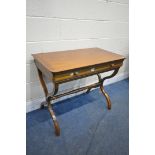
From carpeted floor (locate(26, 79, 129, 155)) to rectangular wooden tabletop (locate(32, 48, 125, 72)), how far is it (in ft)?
2.14

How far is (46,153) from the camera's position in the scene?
4.89 ft

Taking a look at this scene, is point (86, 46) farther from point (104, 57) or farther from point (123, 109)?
point (123, 109)

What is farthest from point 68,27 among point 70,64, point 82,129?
point 82,129

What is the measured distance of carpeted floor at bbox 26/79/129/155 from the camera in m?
1.56

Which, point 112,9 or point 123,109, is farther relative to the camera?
point 112,9

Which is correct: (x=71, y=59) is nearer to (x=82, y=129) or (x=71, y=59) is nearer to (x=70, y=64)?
(x=70, y=64)

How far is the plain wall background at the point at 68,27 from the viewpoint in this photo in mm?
1743

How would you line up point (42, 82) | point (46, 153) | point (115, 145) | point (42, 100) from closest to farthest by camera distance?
1. point (46, 153)
2. point (115, 145)
3. point (42, 82)
4. point (42, 100)

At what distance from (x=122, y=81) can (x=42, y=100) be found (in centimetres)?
151

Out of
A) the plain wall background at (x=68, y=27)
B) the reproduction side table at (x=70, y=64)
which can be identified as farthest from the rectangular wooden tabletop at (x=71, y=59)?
the plain wall background at (x=68, y=27)

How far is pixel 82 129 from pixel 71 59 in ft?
2.34

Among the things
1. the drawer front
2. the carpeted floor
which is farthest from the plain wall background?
the drawer front
